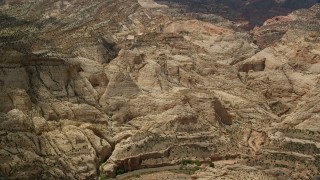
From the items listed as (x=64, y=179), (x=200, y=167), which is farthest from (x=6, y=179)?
(x=200, y=167)

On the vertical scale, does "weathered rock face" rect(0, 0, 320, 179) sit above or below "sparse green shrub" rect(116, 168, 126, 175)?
above

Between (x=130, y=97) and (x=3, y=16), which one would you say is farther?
(x=3, y=16)

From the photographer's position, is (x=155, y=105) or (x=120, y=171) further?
(x=155, y=105)

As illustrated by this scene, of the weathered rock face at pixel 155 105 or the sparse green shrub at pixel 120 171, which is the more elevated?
the weathered rock face at pixel 155 105

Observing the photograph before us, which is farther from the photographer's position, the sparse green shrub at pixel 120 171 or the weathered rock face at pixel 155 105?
the sparse green shrub at pixel 120 171

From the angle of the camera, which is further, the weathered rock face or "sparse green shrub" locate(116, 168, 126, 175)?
"sparse green shrub" locate(116, 168, 126, 175)

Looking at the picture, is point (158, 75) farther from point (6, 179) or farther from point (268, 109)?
point (6, 179)

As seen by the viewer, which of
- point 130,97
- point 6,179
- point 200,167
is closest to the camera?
point 6,179

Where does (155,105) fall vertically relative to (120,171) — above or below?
above
